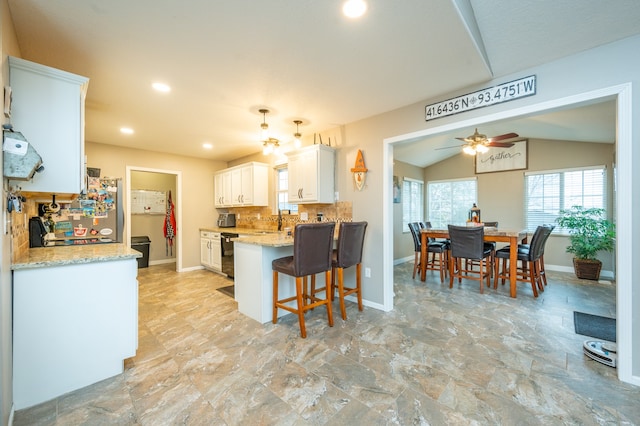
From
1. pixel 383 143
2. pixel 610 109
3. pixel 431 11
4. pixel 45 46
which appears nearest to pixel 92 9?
pixel 45 46

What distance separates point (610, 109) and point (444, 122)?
232cm

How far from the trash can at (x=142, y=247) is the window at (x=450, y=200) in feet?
22.6

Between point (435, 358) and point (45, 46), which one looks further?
point (435, 358)

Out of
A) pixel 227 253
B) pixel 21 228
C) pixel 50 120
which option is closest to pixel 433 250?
pixel 227 253

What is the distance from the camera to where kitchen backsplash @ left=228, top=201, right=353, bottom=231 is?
3619 mm

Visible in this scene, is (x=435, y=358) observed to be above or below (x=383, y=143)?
below

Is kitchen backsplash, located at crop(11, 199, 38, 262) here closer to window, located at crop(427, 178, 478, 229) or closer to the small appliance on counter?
the small appliance on counter

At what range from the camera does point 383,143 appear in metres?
3.15

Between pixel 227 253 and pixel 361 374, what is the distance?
3312 mm

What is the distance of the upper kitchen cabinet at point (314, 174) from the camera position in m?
3.52

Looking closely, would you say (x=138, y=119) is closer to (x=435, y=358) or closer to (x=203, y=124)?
(x=203, y=124)

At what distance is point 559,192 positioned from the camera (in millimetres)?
5195

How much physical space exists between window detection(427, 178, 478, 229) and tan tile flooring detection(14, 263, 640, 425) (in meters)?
3.49

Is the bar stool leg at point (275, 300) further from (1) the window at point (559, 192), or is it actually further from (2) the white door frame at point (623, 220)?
(1) the window at point (559, 192)
